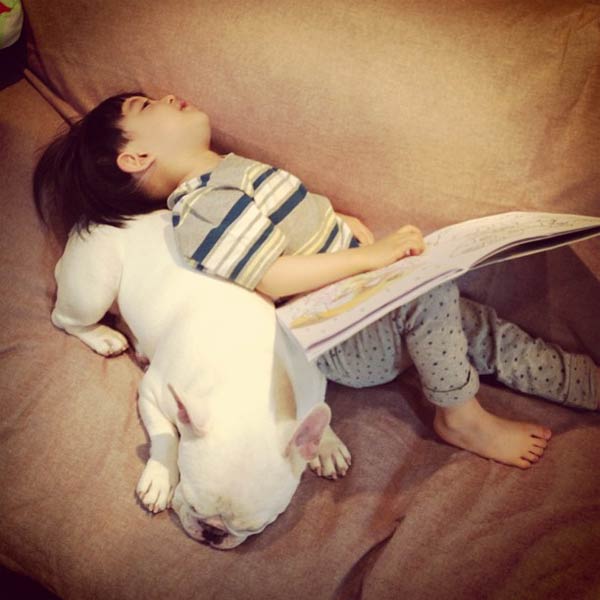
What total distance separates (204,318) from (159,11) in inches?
28.0

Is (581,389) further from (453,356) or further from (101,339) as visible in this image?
(101,339)

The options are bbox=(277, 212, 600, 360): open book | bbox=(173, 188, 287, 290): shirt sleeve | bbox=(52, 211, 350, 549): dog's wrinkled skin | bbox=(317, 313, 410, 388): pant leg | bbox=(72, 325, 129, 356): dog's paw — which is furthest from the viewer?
bbox=(72, 325, 129, 356): dog's paw

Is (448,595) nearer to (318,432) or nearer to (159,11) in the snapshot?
(318,432)

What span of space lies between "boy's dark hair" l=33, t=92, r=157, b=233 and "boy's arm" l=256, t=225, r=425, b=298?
15.4 inches

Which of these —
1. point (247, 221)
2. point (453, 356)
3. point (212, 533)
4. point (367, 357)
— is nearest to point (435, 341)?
point (453, 356)

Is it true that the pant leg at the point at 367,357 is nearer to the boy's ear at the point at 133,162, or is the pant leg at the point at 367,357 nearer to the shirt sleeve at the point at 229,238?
the shirt sleeve at the point at 229,238

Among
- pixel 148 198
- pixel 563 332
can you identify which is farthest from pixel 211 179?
pixel 563 332

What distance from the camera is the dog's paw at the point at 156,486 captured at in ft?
3.42

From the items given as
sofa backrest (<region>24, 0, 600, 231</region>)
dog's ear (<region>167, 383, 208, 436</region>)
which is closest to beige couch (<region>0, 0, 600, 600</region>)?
sofa backrest (<region>24, 0, 600, 231</region>)

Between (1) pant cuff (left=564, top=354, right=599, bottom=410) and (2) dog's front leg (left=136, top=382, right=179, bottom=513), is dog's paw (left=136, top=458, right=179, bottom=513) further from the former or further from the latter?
(1) pant cuff (left=564, top=354, right=599, bottom=410)

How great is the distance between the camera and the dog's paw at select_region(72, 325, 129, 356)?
1245mm

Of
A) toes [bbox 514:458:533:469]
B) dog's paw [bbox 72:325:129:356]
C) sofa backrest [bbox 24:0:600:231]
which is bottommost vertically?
dog's paw [bbox 72:325:129:356]

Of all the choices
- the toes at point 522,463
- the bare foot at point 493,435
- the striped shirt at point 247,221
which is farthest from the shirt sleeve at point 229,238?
the toes at point 522,463

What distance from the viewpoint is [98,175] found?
1195mm
